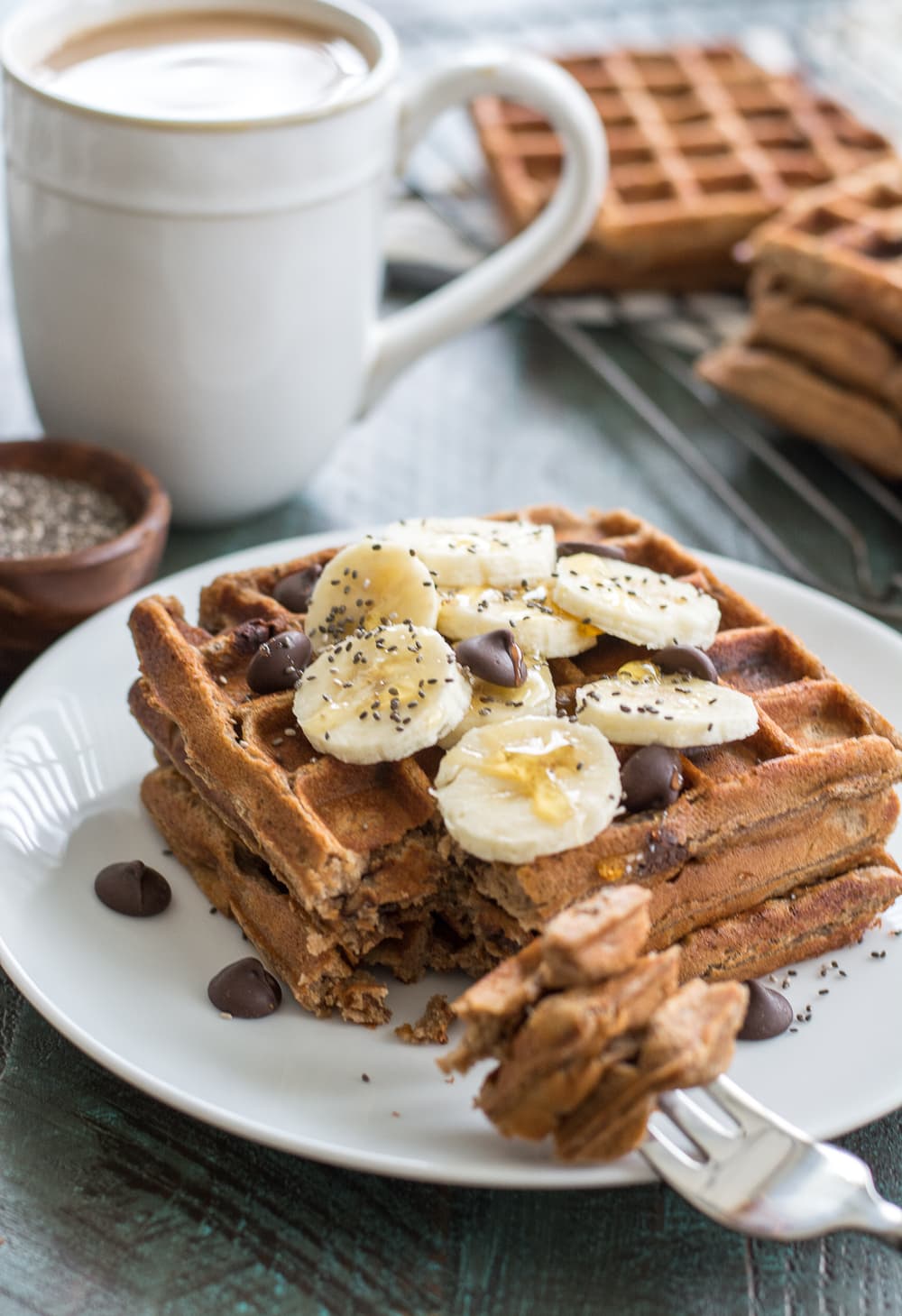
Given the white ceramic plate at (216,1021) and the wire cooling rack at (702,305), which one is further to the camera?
the wire cooling rack at (702,305)

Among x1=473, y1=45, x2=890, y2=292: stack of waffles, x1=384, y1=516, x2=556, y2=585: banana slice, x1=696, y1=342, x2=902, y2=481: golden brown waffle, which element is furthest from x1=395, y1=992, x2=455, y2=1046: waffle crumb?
x1=473, y1=45, x2=890, y2=292: stack of waffles

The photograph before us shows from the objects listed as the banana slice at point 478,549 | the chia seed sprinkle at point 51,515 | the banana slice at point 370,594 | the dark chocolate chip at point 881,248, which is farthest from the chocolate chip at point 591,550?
the dark chocolate chip at point 881,248

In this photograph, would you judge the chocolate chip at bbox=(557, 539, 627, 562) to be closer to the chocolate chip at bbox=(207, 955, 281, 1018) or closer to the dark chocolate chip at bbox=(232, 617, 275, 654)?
the dark chocolate chip at bbox=(232, 617, 275, 654)

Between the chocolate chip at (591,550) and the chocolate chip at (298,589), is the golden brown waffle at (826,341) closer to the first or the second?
the chocolate chip at (591,550)

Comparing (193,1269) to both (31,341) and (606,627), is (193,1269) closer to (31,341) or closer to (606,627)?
(606,627)

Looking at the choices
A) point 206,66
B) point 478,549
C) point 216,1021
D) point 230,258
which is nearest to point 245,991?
point 216,1021

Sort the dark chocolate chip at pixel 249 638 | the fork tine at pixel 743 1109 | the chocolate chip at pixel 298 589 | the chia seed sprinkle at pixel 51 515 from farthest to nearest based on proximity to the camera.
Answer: the chia seed sprinkle at pixel 51 515, the chocolate chip at pixel 298 589, the dark chocolate chip at pixel 249 638, the fork tine at pixel 743 1109
